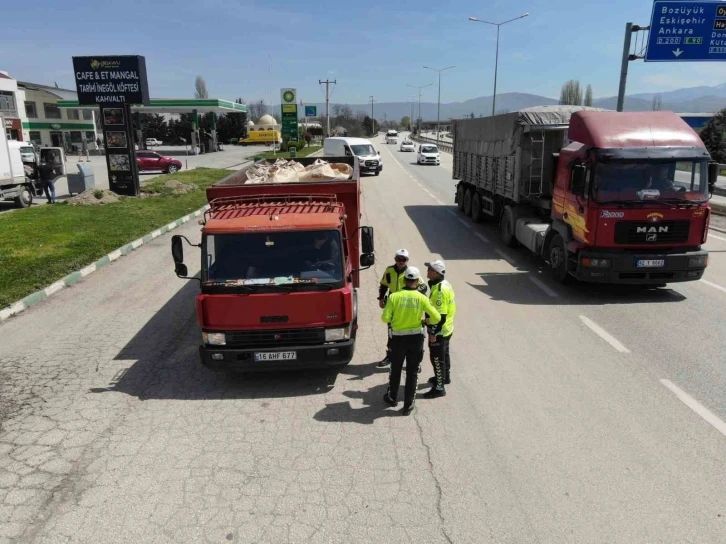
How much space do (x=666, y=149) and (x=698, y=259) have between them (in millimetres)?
1978

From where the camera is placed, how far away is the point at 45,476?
4.97m

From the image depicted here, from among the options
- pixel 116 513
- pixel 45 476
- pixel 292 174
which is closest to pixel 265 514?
pixel 116 513

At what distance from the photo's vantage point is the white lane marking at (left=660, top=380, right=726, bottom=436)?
5.63m

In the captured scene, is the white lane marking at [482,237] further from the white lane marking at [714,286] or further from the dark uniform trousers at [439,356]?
the dark uniform trousers at [439,356]

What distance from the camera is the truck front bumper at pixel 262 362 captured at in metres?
6.38

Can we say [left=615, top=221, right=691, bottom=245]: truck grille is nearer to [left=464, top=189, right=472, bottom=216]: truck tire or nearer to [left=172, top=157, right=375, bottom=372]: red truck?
[left=172, top=157, right=375, bottom=372]: red truck

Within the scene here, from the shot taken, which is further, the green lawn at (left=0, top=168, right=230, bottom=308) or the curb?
the green lawn at (left=0, top=168, right=230, bottom=308)

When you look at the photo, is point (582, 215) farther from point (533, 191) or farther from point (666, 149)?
point (533, 191)

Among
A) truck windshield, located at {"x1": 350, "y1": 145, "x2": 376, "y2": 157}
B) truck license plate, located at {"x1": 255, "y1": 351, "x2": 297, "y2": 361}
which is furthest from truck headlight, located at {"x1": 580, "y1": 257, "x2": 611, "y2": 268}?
truck windshield, located at {"x1": 350, "y1": 145, "x2": 376, "y2": 157}

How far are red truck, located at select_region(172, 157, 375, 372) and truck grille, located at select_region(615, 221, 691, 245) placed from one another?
5.33 metres

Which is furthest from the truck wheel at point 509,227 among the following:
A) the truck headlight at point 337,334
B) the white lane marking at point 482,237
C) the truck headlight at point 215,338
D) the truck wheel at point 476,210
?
the truck headlight at point 215,338

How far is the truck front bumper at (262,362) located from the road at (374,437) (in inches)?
14.5

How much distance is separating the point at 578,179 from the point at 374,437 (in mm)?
6592

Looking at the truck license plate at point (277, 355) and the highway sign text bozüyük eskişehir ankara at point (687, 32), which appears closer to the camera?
the truck license plate at point (277, 355)
